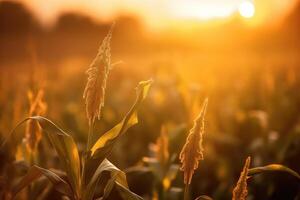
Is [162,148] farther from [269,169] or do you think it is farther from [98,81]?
[98,81]

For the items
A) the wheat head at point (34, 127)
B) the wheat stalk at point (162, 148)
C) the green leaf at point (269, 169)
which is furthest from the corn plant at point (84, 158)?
the wheat stalk at point (162, 148)

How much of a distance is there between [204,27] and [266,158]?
102 feet

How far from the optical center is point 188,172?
1.62 m

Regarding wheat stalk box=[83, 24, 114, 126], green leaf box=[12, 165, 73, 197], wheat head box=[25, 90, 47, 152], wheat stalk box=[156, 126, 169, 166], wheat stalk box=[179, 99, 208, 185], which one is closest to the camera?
wheat stalk box=[179, 99, 208, 185]

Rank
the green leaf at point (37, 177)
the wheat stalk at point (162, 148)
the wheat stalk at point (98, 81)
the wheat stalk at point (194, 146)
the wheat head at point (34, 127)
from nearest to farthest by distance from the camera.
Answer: the wheat stalk at point (194, 146)
the wheat stalk at point (98, 81)
the green leaf at point (37, 177)
the wheat head at point (34, 127)
the wheat stalk at point (162, 148)

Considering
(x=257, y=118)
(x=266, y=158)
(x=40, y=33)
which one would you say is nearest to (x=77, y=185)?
(x=266, y=158)

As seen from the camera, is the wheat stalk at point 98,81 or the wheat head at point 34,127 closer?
the wheat stalk at point 98,81

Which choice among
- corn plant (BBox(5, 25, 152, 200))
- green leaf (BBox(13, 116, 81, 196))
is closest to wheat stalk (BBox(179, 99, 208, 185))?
corn plant (BBox(5, 25, 152, 200))

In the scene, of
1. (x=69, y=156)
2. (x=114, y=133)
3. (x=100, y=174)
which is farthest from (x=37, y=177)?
(x=114, y=133)

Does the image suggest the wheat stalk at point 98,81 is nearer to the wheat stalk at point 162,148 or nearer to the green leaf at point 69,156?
the green leaf at point 69,156

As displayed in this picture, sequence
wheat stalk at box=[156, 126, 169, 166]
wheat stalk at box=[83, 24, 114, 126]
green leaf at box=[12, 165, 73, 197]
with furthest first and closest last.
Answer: wheat stalk at box=[156, 126, 169, 166]
green leaf at box=[12, 165, 73, 197]
wheat stalk at box=[83, 24, 114, 126]

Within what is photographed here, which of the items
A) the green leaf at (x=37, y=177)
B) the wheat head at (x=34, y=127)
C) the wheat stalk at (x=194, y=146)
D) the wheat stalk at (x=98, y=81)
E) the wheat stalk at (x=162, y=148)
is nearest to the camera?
the wheat stalk at (x=194, y=146)

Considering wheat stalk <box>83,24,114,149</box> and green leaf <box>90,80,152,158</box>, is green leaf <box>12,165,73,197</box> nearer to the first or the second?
green leaf <box>90,80,152,158</box>

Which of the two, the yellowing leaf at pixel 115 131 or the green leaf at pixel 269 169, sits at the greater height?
the yellowing leaf at pixel 115 131
